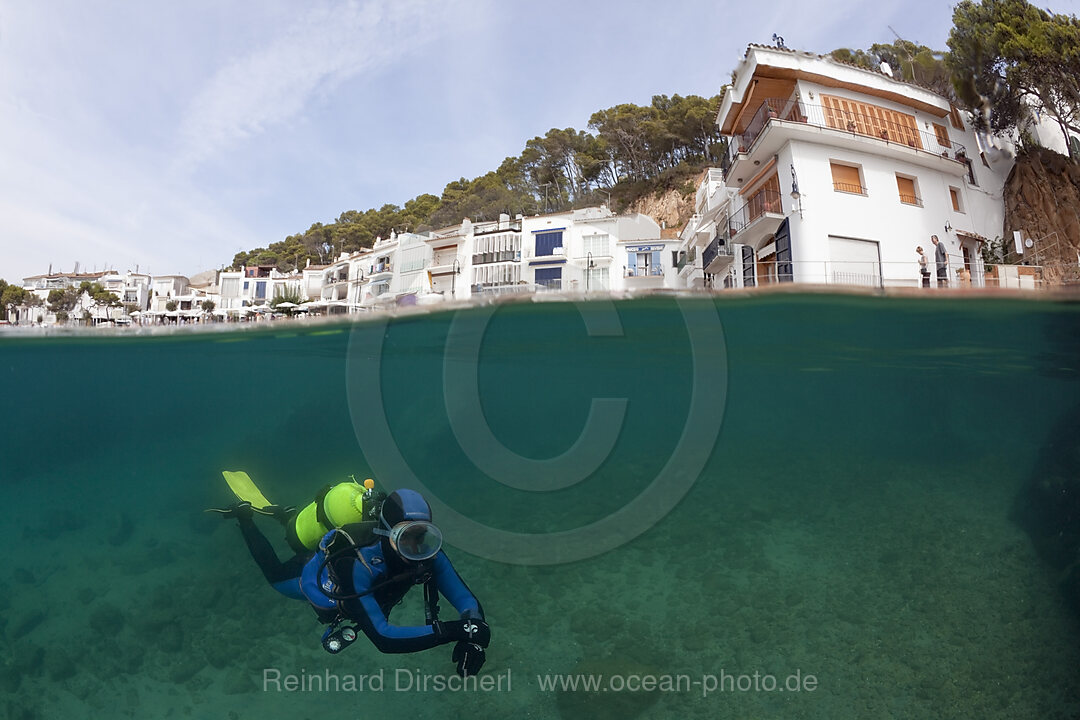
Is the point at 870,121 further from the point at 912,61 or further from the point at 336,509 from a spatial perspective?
the point at 336,509

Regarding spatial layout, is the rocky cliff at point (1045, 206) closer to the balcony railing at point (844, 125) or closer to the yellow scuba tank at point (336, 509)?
the balcony railing at point (844, 125)

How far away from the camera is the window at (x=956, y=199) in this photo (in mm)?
21078

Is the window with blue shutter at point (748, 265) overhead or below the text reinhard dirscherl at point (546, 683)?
overhead

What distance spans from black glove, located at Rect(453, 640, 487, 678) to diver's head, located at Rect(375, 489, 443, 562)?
2.27 feet

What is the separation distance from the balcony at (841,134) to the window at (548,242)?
51.8ft

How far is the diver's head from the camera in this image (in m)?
4.27

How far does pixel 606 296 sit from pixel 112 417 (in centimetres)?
1989

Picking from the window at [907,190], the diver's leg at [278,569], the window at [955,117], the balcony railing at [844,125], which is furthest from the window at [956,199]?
the diver's leg at [278,569]

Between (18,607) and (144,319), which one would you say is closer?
(18,607)

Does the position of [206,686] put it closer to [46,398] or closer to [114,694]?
[114,694]

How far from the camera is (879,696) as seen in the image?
809 cm

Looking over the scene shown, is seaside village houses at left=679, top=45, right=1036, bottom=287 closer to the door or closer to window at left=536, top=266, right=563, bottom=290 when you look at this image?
the door

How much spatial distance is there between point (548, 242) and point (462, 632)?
33757 millimetres

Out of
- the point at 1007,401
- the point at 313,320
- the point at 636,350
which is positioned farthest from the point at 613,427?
the point at 313,320
